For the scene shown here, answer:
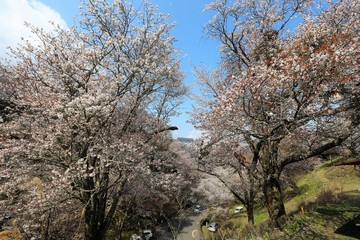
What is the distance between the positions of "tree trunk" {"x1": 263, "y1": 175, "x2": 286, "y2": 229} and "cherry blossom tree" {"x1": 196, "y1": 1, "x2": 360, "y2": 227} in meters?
0.01

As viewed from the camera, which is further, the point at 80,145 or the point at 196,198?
the point at 196,198

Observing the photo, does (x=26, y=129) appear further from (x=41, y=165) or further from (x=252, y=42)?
(x=252, y=42)

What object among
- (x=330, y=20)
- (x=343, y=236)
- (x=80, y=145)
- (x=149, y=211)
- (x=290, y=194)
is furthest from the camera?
(x=149, y=211)

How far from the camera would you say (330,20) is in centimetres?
870

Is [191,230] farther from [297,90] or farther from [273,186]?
[297,90]

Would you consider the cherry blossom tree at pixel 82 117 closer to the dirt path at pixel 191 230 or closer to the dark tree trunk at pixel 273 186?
the dark tree trunk at pixel 273 186

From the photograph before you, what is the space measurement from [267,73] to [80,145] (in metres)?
7.20

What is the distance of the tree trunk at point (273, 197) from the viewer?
8672 millimetres

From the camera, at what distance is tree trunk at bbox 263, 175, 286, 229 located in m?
8.67

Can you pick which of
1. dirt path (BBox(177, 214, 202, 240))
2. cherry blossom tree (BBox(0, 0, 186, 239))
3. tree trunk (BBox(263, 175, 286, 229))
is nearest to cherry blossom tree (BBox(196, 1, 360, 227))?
tree trunk (BBox(263, 175, 286, 229))

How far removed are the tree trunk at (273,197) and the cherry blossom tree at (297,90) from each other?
11 millimetres

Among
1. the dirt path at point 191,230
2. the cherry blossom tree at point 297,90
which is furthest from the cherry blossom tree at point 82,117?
the dirt path at point 191,230

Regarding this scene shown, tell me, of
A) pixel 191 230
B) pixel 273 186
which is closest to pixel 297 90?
pixel 273 186

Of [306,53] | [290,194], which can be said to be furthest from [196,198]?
[306,53]
